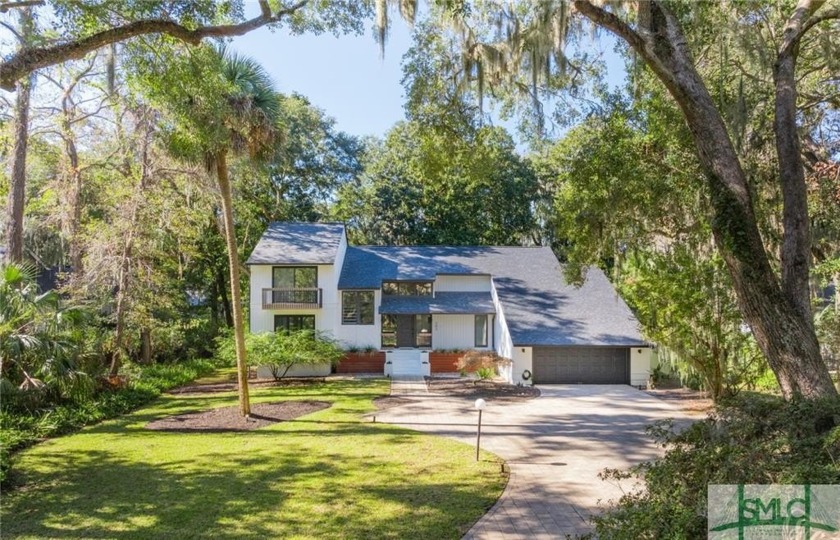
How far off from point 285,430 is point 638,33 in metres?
9.53

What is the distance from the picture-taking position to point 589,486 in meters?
7.11

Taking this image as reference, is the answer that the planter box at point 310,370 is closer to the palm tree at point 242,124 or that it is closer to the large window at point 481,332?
the large window at point 481,332

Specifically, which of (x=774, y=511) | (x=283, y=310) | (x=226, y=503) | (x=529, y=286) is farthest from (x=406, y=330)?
(x=774, y=511)

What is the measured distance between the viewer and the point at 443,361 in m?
20.6

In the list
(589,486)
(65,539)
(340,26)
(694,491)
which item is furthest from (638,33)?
(65,539)

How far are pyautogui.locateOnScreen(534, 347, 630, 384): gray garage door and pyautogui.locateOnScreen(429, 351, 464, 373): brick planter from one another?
3804 millimetres

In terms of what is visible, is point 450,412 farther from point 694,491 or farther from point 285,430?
point 694,491

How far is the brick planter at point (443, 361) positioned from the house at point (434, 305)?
0.10 m

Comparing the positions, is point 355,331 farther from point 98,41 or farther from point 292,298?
point 98,41

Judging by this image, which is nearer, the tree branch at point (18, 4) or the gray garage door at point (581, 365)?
the tree branch at point (18, 4)

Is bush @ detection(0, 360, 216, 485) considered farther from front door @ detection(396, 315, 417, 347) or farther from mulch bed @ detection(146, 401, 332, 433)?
front door @ detection(396, 315, 417, 347)

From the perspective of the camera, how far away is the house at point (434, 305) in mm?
18047

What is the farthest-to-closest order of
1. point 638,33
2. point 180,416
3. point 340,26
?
point 180,416 < point 340,26 < point 638,33

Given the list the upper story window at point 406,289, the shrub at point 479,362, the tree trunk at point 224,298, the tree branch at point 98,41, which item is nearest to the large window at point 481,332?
the shrub at point 479,362
